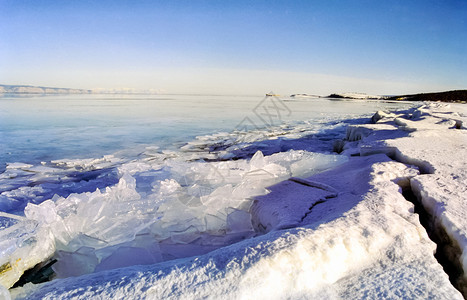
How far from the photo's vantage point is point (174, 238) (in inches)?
57.7

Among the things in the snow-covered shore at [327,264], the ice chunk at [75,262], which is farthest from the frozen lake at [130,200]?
the snow-covered shore at [327,264]

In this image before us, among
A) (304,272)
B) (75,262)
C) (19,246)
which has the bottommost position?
(75,262)

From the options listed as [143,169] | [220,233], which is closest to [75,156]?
[143,169]

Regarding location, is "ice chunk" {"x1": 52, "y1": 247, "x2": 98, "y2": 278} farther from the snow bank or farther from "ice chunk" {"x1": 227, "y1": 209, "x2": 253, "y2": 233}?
"ice chunk" {"x1": 227, "y1": 209, "x2": 253, "y2": 233}

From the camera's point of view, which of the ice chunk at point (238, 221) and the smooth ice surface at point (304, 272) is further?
the ice chunk at point (238, 221)

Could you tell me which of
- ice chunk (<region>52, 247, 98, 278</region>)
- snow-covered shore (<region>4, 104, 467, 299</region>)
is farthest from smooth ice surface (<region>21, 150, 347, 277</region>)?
snow-covered shore (<region>4, 104, 467, 299</region>)

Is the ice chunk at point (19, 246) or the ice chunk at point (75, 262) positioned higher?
the ice chunk at point (19, 246)

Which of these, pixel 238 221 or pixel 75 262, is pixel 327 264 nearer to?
pixel 238 221

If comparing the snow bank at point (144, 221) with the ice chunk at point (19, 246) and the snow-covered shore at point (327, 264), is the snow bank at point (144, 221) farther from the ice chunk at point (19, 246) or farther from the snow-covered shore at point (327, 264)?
the snow-covered shore at point (327, 264)

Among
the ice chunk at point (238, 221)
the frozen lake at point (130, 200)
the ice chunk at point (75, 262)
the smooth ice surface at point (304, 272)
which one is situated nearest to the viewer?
the smooth ice surface at point (304, 272)

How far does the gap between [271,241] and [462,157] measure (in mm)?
1885

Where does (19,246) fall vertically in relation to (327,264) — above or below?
below

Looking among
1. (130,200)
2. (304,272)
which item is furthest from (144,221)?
(304,272)

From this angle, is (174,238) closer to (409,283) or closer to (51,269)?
(51,269)
